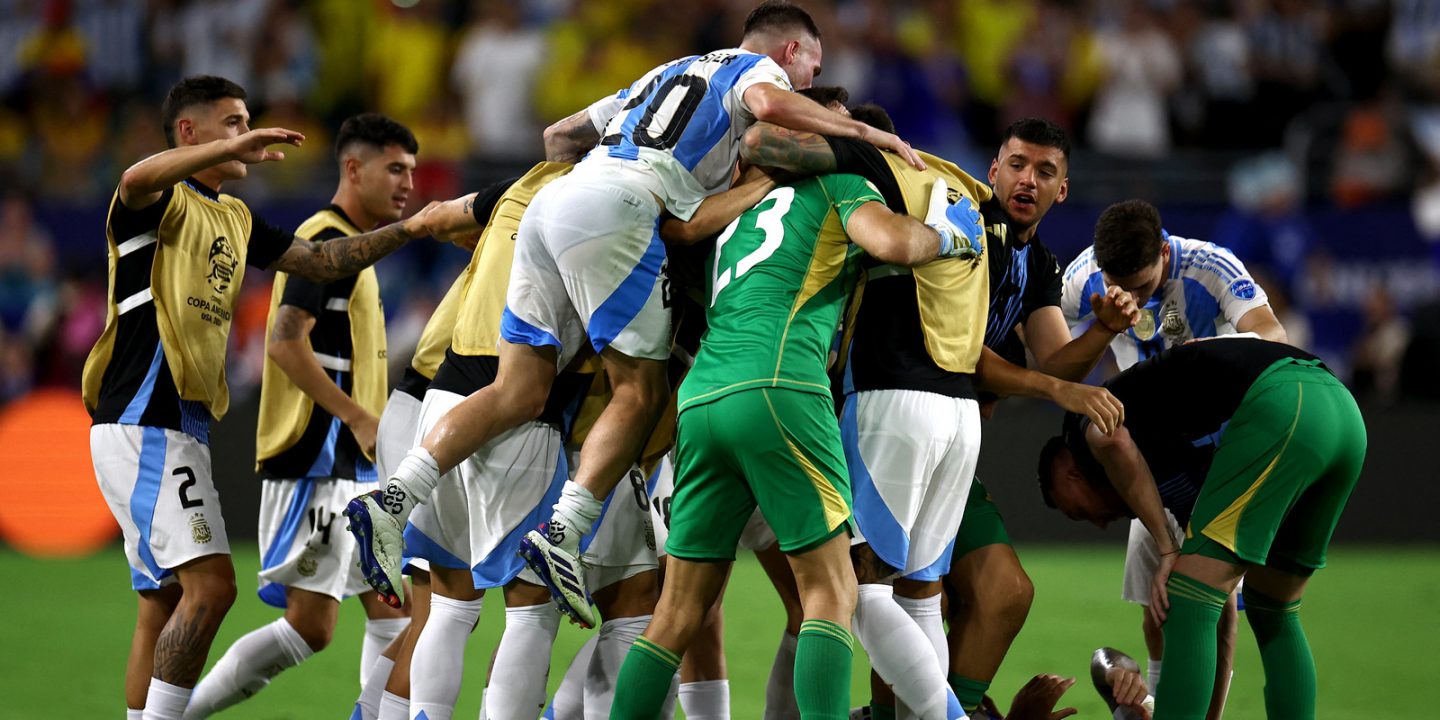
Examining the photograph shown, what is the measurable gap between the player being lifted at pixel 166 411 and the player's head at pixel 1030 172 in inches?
92.5

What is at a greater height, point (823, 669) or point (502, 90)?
point (502, 90)

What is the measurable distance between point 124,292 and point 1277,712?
479 cm

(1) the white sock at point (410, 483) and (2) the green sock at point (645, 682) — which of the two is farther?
(1) the white sock at point (410, 483)

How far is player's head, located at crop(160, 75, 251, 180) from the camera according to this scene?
639cm

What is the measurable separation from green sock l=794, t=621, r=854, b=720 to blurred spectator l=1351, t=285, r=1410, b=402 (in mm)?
10344

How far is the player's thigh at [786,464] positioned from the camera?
4.90 metres

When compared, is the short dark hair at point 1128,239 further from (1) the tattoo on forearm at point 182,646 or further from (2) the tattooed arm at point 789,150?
(1) the tattoo on forearm at point 182,646

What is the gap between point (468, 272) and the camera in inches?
237

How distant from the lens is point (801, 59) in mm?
6121

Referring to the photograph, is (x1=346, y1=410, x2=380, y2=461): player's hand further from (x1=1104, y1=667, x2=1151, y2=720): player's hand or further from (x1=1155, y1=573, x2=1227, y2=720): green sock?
(x1=1155, y1=573, x2=1227, y2=720): green sock

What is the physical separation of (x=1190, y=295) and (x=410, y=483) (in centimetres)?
354

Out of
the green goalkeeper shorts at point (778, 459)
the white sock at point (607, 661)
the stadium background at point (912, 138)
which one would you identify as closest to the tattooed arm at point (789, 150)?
the green goalkeeper shorts at point (778, 459)

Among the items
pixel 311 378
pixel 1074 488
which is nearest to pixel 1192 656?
pixel 1074 488

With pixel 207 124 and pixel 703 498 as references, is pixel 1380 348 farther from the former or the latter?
pixel 207 124
